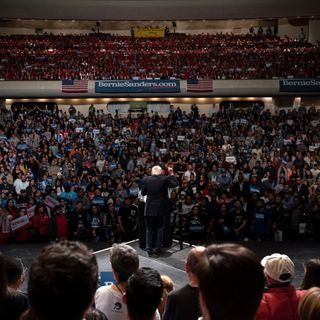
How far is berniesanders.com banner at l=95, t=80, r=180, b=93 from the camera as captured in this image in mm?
24375

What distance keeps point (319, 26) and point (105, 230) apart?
24.4 m

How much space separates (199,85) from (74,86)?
6.30 m

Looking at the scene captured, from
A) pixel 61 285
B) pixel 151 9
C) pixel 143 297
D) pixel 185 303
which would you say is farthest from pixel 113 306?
pixel 151 9

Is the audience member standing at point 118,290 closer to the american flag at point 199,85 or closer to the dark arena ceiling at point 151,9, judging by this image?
the american flag at point 199,85

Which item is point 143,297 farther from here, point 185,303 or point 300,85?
point 300,85

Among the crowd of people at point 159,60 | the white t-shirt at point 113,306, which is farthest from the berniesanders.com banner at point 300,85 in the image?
the white t-shirt at point 113,306

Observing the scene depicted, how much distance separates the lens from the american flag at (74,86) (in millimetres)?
24455

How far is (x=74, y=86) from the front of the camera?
80.4ft

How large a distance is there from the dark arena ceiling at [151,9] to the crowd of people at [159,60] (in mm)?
2029

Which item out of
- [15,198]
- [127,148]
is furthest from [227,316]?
[127,148]

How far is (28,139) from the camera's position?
1662cm

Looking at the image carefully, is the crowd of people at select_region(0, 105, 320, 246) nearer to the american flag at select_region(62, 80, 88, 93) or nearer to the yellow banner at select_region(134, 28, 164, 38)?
the american flag at select_region(62, 80, 88, 93)

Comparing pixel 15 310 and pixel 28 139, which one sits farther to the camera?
pixel 28 139

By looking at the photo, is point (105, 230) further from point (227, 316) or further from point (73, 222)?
point (227, 316)
